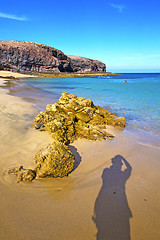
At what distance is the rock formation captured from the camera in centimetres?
355

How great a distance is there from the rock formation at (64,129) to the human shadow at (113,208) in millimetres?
1036

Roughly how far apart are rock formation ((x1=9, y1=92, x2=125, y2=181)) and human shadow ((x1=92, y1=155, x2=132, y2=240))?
1.04m

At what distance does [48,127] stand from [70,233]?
406cm

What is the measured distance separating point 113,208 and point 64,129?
3.39 metres

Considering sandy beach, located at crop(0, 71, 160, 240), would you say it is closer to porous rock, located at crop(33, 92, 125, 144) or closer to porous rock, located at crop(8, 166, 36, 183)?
porous rock, located at crop(8, 166, 36, 183)

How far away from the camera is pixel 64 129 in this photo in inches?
223

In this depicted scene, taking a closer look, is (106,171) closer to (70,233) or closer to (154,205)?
(154,205)

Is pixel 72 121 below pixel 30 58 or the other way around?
below

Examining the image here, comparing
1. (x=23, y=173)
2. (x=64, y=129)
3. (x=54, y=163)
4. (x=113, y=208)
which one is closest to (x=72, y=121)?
(x=64, y=129)

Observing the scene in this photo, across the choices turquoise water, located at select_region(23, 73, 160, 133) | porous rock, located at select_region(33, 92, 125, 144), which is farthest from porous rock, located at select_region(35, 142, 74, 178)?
turquoise water, located at select_region(23, 73, 160, 133)

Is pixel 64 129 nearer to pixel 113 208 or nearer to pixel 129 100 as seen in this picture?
pixel 113 208

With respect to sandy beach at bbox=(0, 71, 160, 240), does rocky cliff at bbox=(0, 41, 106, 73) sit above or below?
above

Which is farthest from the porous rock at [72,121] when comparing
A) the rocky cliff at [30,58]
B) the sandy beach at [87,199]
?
the rocky cliff at [30,58]

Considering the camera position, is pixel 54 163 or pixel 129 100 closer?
pixel 54 163
